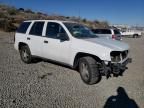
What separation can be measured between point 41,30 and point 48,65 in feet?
5.27

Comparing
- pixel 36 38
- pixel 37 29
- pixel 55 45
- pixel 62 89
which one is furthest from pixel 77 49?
pixel 37 29

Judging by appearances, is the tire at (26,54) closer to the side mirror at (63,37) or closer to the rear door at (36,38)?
the rear door at (36,38)

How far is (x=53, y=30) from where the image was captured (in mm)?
7828

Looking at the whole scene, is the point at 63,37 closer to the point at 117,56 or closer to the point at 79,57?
the point at 79,57

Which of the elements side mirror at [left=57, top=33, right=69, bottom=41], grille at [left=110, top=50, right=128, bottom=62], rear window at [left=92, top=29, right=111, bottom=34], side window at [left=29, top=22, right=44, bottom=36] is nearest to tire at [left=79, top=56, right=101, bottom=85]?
grille at [left=110, top=50, right=128, bottom=62]

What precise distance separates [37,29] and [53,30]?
1.07 m

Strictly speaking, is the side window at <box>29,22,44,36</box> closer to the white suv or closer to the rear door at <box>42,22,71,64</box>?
the white suv

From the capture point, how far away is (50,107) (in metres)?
4.89

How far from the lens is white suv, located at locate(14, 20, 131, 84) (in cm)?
633

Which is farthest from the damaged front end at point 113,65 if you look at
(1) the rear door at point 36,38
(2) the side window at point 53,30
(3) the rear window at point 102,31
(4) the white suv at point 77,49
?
(3) the rear window at point 102,31

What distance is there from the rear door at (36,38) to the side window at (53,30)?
16.2 inches

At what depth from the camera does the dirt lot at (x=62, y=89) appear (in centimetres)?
516

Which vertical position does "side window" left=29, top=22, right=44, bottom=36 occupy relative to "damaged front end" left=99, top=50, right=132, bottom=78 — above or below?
above

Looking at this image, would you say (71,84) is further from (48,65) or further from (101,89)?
(48,65)
